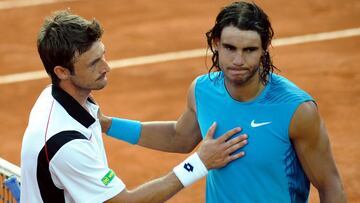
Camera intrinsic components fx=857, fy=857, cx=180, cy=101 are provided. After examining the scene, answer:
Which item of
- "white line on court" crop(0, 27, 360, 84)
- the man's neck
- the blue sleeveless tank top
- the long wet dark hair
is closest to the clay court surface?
"white line on court" crop(0, 27, 360, 84)

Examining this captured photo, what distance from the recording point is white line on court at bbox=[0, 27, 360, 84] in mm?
12938

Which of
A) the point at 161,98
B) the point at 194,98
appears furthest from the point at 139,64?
the point at 194,98

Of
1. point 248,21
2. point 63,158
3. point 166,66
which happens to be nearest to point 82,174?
point 63,158

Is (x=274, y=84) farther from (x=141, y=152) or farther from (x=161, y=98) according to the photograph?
(x=161, y=98)

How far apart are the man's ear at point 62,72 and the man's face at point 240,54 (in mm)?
951

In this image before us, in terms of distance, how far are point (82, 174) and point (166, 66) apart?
26.4 ft

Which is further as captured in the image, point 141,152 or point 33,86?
point 33,86

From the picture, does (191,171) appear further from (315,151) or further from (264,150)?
(315,151)

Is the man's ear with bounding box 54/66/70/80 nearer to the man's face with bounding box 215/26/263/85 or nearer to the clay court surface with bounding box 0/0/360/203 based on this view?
the man's face with bounding box 215/26/263/85

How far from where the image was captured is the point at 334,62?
12.6 metres

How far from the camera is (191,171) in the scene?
5352 millimetres

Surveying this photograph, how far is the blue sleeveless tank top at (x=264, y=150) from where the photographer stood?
17.0ft

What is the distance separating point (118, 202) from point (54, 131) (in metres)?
0.60

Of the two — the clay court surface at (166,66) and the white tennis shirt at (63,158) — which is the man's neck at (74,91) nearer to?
the white tennis shirt at (63,158)
